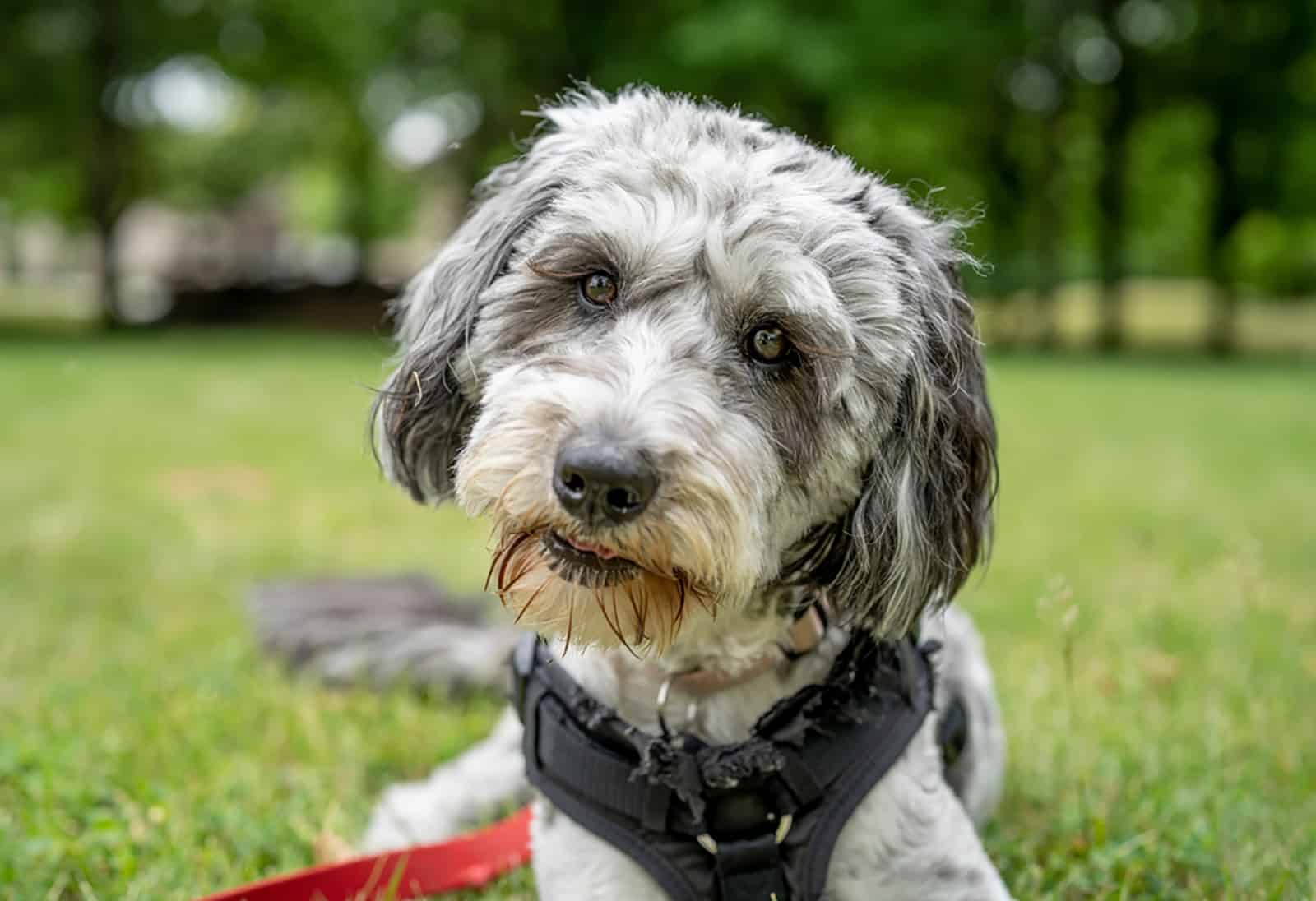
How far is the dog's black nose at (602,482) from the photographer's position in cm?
218

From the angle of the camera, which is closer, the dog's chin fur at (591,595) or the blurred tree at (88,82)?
the dog's chin fur at (591,595)

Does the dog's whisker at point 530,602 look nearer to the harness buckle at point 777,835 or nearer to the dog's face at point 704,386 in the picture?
the dog's face at point 704,386

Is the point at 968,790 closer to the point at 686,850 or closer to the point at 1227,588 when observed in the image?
the point at 686,850

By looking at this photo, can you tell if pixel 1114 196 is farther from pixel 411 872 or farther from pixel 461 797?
pixel 411 872

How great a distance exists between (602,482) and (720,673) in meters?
0.74

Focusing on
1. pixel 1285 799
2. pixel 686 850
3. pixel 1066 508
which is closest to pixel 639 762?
pixel 686 850

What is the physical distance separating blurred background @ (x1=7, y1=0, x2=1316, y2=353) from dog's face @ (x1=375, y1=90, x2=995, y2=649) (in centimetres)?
2107

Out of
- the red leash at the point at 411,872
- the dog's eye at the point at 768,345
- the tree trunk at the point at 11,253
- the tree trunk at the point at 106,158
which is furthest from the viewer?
the tree trunk at the point at 11,253

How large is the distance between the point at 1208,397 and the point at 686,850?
15.4m

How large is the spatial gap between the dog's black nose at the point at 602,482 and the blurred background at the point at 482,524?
45.6 inches

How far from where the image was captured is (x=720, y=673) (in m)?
2.75

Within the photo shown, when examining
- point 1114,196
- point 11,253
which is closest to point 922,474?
point 1114,196

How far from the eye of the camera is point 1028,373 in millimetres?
19531

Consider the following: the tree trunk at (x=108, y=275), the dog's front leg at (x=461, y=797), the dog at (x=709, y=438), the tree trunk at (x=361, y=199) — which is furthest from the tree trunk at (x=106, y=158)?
the dog at (x=709, y=438)
